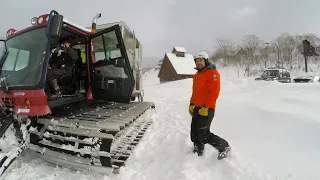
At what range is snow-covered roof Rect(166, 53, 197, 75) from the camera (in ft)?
117

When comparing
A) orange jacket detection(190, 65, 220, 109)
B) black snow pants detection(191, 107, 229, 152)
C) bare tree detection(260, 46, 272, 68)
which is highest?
bare tree detection(260, 46, 272, 68)

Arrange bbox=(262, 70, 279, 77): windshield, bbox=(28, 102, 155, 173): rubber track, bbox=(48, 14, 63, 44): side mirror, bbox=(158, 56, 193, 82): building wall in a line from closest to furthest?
bbox=(28, 102, 155, 173): rubber track < bbox=(48, 14, 63, 44): side mirror < bbox=(262, 70, 279, 77): windshield < bbox=(158, 56, 193, 82): building wall

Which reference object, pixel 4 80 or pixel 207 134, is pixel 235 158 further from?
pixel 4 80

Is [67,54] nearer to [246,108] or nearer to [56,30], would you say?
[56,30]

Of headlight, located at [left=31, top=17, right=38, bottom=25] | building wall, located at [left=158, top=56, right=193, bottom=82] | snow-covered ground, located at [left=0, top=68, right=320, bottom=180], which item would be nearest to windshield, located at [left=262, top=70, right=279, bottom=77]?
building wall, located at [left=158, top=56, right=193, bottom=82]

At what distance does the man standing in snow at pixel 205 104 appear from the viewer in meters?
3.22

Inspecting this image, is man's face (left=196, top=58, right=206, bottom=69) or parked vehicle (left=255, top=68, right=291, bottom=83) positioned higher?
man's face (left=196, top=58, right=206, bottom=69)

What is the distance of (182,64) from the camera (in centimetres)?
3706

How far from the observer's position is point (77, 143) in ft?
9.48

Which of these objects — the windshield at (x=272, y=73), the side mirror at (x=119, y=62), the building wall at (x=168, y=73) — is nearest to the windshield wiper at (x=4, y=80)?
the side mirror at (x=119, y=62)

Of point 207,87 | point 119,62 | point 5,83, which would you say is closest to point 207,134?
point 207,87

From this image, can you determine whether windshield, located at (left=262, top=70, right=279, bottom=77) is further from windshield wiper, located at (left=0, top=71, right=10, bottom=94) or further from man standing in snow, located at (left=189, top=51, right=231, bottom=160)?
windshield wiper, located at (left=0, top=71, right=10, bottom=94)

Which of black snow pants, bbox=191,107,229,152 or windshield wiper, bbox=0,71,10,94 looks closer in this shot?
black snow pants, bbox=191,107,229,152

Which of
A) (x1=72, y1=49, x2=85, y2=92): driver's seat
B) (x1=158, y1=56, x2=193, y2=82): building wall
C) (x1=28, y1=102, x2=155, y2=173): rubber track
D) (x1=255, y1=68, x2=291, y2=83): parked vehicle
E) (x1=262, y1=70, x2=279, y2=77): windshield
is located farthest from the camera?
(x1=158, y1=56, x2=193, y2=82): building wall
